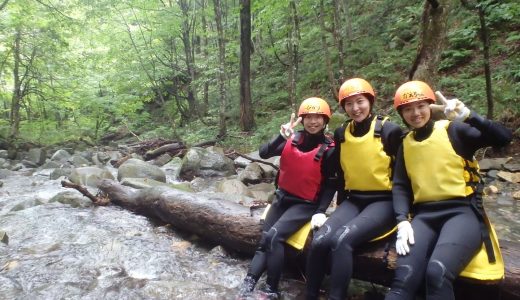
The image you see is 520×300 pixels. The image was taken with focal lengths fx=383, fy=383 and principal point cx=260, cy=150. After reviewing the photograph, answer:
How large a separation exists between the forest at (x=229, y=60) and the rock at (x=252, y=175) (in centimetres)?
255

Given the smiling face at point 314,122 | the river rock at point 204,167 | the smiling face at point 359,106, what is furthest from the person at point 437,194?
the river rock at point 204,167

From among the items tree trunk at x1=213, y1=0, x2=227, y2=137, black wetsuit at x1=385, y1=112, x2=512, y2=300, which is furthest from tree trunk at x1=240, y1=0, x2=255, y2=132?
black wetsuit at x1=385, y1=112, x2=512, y2=300

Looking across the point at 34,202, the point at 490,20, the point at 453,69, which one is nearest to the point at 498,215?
the point at 453,69

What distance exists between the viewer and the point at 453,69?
10.1m

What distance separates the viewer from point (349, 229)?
3.08 metres

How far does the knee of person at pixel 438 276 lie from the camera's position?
250 cm

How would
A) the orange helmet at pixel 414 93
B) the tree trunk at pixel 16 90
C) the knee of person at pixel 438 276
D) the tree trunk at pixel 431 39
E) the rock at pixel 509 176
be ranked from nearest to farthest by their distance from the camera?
the knee of person at pixel 438 276 → the orange helmet at pixel 414 93 → the tree trunk at pixel 431 39 → the rock at pixel 509 176 → the tree trunk at pixel 16 90

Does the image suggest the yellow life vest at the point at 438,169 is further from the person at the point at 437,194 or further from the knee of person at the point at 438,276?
the knee of person at the point at 438,276

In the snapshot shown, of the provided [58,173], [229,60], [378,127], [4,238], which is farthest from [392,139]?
[229,60]

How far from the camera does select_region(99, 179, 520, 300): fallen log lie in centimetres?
277

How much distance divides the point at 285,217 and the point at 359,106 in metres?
1.26

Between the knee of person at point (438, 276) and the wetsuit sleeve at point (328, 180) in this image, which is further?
the wetsuit sleeve at point (328, 180)

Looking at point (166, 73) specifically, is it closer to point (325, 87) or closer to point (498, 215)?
point (325, 87)

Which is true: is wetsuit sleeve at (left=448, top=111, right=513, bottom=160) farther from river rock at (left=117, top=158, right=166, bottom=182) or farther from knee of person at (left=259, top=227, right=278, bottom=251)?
river rock at (left=117, top=158, right=166, bottom=182)
